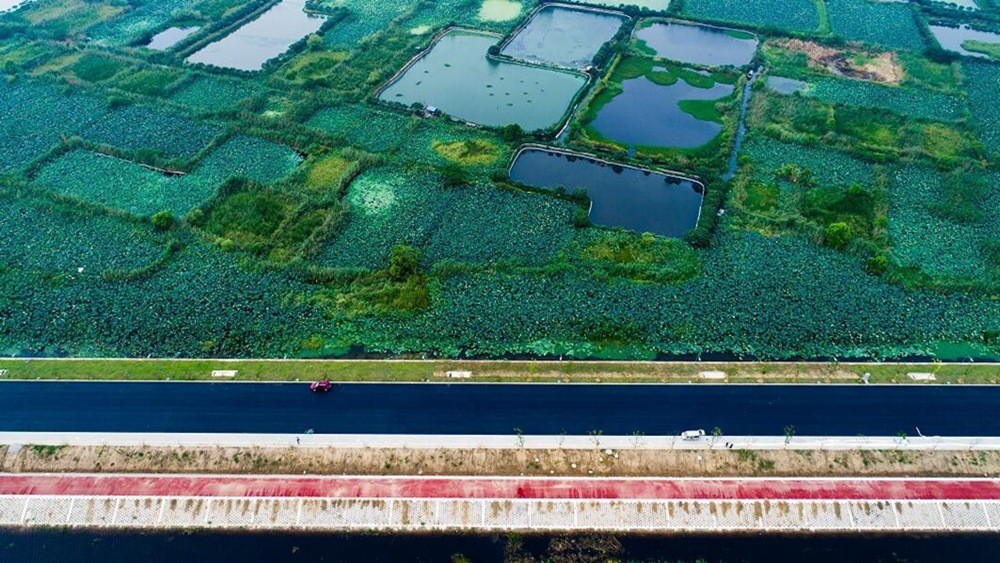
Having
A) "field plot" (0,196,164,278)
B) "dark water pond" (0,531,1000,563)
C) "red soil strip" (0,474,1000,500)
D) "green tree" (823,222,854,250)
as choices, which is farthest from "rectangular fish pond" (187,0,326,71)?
"green tree" (823,222,854,250)

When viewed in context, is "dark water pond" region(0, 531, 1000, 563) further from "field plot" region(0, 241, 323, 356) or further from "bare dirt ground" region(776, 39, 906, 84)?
"bare dirt ground" region(776, 39, 906, 84)

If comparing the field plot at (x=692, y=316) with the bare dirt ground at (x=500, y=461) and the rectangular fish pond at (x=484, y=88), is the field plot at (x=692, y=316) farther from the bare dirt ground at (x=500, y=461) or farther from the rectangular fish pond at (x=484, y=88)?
the rectangular fish pond at (x=484, y=88)

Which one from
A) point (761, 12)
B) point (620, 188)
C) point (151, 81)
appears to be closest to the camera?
point (620, 188)

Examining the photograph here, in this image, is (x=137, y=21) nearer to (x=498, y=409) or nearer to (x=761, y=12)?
(x=498, y=409)

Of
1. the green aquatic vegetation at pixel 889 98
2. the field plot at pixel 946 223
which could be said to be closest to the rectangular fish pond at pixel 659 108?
the green aquatic vegetation at pixel 889 98

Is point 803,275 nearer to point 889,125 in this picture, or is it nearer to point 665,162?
point 665,162

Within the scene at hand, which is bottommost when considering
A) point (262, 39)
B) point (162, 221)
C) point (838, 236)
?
point (162, 221)

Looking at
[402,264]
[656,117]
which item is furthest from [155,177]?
[656,117]

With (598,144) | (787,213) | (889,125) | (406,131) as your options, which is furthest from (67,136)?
(889,125)
